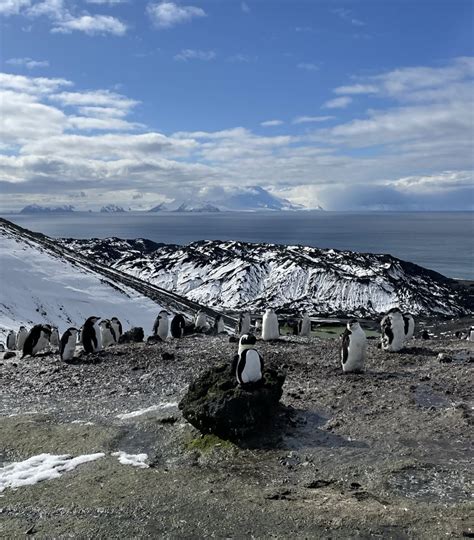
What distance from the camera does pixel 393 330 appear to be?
17.5 meters

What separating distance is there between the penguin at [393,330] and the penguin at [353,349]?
9.88 feet

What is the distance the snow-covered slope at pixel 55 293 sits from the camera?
43.5 meters

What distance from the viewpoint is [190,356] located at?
18172mm

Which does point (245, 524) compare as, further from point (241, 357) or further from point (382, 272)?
point (382, 272)

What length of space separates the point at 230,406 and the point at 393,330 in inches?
356

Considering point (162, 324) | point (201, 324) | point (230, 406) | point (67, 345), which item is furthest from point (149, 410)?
point (201, 324)

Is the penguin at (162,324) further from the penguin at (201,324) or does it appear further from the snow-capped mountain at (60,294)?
the snow-capped mountain at (60,294)

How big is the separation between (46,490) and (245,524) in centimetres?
353

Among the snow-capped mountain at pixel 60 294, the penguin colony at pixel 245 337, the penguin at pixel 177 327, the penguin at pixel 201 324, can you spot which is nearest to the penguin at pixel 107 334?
the penguin colony at pixel 245 337

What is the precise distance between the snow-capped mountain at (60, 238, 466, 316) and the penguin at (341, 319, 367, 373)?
67.7 meters

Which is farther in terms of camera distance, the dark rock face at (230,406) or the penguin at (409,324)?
the penguin at (409,324)

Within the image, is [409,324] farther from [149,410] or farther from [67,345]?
[67,345]

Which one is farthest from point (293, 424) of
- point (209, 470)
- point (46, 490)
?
point (46, 490)

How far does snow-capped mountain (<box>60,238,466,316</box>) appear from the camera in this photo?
88.2m
